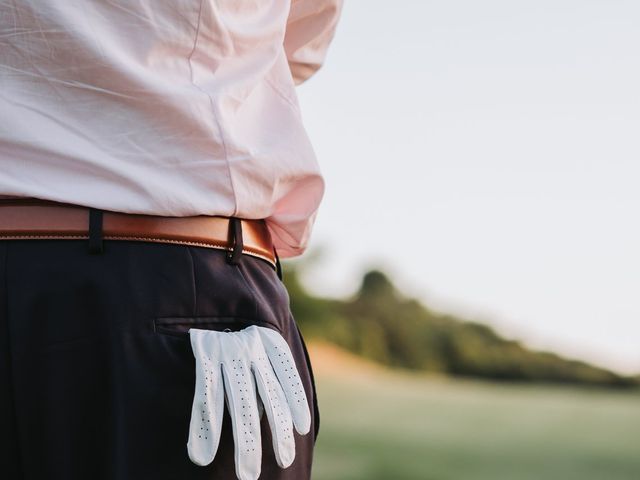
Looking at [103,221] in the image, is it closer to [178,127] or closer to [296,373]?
[178,127]

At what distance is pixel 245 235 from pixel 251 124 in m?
0.16

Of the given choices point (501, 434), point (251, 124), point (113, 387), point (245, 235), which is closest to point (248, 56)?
point (251, 124)

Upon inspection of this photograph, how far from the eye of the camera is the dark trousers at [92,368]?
117 centimetres

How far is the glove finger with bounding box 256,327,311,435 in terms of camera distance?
1.27m

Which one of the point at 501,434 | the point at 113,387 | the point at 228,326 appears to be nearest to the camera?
the point at 113,387

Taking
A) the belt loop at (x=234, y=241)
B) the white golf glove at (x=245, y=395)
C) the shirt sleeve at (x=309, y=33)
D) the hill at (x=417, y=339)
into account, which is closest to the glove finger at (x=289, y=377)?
the white golf glove at (x=245, y=395)

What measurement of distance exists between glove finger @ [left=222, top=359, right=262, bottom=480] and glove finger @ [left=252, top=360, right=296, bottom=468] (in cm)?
1

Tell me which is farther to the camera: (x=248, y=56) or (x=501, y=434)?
(x=501, y=434)

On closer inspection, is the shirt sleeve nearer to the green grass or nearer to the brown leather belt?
the brown leather belt

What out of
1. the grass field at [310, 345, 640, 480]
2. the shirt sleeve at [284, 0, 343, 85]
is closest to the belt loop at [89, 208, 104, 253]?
the shirt sleeve at [284, 0, 343, 85]

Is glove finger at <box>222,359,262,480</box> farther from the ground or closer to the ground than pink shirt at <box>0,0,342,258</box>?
closer to the ground

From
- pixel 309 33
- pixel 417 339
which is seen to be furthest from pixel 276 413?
pixel 417 339

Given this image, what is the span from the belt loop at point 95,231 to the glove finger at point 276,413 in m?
0.25

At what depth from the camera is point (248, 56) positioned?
4.46 feet
